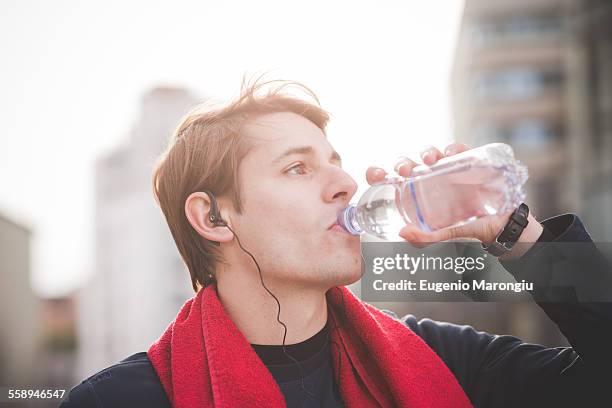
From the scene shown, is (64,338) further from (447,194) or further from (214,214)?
(447,194)

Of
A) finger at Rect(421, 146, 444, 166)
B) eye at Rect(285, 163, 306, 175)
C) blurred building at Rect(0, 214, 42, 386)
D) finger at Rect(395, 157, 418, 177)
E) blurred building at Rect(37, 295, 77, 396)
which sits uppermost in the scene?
finger at Rect(421, 146, 444, 166)

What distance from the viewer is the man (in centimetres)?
158

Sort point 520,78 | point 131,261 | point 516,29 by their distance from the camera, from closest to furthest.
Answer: point 516,29 < point 520,78 < point 131,261

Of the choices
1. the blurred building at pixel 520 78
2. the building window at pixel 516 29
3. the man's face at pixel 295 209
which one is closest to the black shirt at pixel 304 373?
the man's face at pixel 295 209

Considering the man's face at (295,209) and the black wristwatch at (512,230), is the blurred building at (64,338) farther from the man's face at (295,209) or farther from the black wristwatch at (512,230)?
the black wristwatch at (512,230)

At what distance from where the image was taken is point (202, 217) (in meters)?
1.84

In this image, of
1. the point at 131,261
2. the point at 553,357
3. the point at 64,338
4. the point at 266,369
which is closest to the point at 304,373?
the point at 266,369

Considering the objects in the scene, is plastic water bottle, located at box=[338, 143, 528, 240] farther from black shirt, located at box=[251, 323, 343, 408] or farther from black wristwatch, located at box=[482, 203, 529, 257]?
black shirt, located at box=[251, 323, 343, 408]

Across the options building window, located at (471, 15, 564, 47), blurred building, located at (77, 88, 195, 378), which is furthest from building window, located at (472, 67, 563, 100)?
blurred building, located at (77, 88, 195, 378)

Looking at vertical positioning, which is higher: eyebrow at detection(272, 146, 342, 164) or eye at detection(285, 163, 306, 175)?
eyebrow at detection(272, 146, 342, 164)

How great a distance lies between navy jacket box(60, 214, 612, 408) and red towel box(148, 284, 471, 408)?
0.07 metres

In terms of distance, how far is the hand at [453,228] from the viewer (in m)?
1.58

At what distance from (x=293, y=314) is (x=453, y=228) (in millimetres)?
498

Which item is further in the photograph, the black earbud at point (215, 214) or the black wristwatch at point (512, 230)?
the black earbud at point (215, 214)
